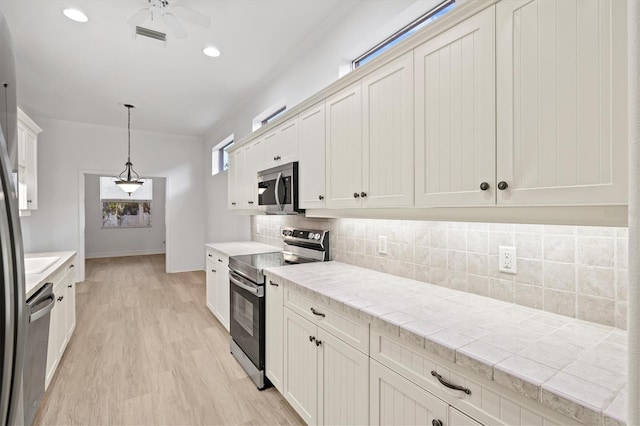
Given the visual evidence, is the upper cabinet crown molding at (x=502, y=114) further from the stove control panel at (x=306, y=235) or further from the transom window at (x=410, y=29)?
the stove control panel at (x=306, y=235)

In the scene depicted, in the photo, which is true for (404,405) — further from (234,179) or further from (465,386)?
(234,179)

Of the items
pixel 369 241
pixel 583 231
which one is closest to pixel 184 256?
pixel 369 241

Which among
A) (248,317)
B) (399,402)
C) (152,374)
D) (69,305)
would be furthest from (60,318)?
(399,402)

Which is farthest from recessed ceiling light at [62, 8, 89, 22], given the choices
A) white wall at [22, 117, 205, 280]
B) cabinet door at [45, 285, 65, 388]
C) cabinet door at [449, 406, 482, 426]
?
white wall at [22, 117, 205, 280]

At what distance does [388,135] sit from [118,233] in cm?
1020

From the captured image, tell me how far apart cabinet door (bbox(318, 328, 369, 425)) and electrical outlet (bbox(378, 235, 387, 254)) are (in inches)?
28.3

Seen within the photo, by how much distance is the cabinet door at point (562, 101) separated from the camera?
0.89 metres

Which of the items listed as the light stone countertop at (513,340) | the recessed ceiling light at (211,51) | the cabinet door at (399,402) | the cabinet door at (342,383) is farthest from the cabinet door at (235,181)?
the cabinet door at (399,402)

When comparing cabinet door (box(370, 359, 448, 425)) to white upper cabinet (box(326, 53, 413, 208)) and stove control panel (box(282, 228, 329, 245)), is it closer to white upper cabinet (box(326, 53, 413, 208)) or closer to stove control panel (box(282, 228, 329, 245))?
white upper cabinet (box(326, 53, 413, 208))

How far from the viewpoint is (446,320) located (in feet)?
4.10

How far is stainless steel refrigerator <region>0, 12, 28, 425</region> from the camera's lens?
70 cm

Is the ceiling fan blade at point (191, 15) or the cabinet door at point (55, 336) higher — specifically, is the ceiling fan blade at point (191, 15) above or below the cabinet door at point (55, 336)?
above

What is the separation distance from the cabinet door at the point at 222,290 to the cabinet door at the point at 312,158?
52.2 inches

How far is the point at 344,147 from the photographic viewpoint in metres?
2.04
